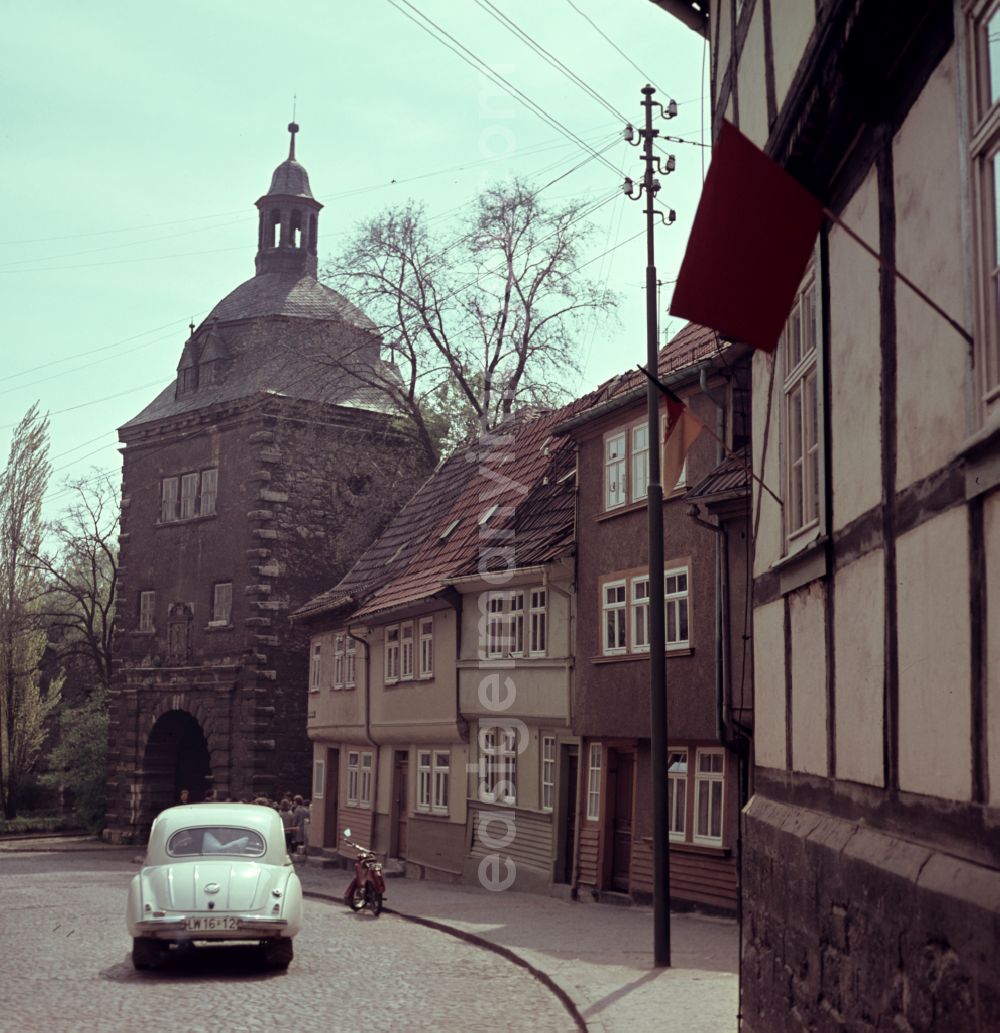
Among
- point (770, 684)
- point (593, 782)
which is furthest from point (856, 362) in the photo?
point (593, 782)

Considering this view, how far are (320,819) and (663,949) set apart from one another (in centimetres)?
2619

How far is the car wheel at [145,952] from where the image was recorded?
16.3m

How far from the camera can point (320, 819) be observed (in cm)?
4147

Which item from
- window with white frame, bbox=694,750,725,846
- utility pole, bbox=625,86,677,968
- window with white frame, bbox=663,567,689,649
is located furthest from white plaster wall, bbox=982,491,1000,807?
window with white frame, bbox=663,567,689,649

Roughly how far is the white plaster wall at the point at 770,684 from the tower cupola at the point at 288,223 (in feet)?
143

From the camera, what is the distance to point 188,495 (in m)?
49.4

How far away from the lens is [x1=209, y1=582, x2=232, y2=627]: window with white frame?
46.4 m

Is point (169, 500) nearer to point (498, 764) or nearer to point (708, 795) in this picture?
point (498, 764)

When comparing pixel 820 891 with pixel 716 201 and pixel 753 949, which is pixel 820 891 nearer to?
pixel 753 949

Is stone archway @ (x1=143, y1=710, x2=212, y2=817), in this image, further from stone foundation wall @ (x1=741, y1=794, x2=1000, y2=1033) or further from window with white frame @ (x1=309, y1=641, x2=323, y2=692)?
stone foundation wall @ (x1=741, y1=794, x2=1000, y2=1033)

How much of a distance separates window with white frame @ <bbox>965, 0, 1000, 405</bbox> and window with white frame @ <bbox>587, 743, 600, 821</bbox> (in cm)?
2051

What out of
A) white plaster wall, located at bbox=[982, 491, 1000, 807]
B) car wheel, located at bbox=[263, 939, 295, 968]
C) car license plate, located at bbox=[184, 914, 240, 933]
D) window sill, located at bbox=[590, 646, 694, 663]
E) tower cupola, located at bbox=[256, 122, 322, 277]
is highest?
tower cupola, located at bbox=[256, 122, 322, 277]

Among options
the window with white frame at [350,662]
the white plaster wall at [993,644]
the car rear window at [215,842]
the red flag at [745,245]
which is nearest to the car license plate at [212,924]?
the car rear window at [215,842]

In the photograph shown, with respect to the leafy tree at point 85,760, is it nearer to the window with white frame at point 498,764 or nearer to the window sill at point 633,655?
the window with white frame at point 498,764
